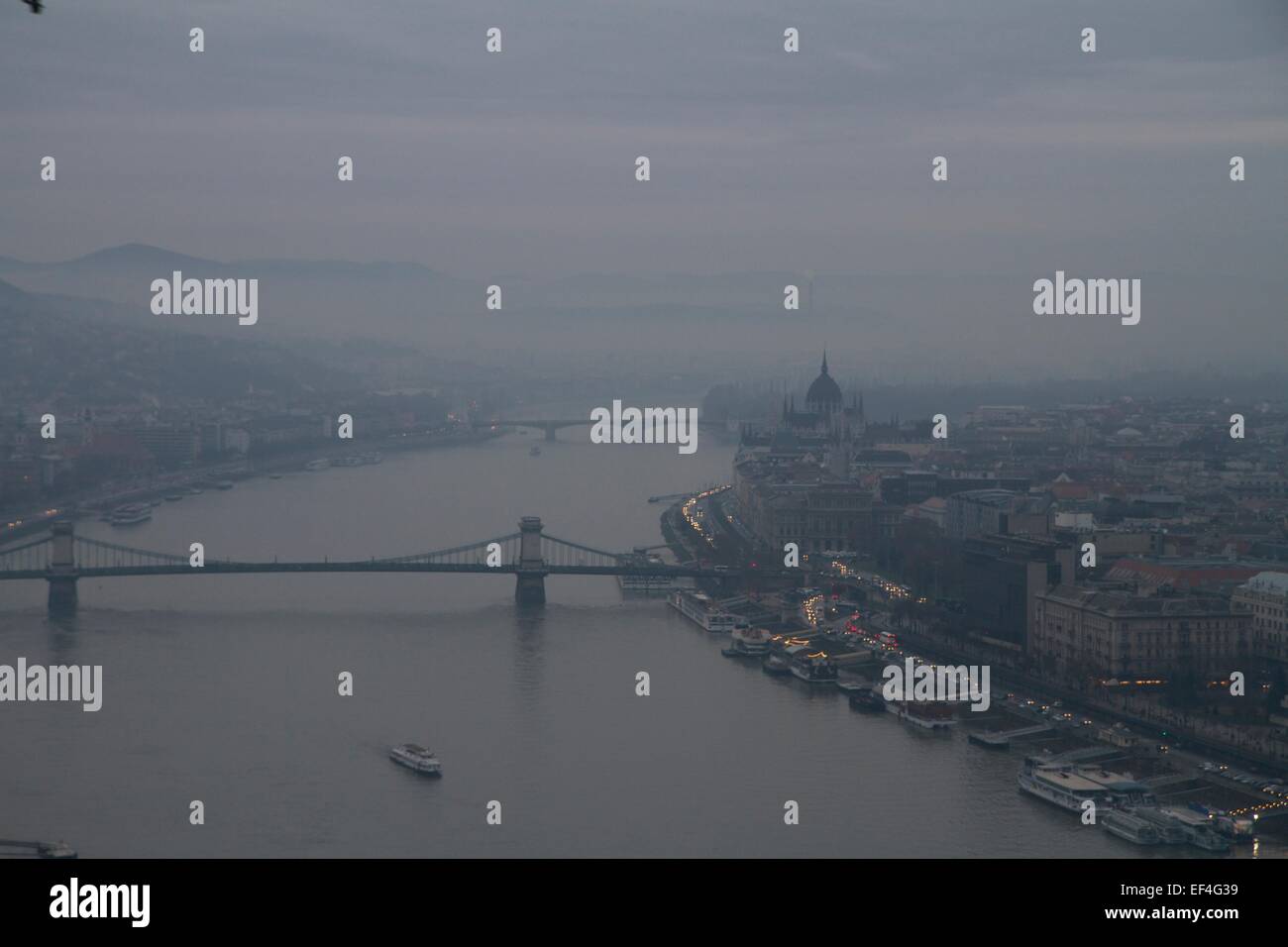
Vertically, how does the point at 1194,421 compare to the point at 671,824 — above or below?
above

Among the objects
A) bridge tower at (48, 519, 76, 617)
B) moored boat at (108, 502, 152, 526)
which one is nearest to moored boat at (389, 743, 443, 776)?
bridge tower at (48, 519, 76, 617)

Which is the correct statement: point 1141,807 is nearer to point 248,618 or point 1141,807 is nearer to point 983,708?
point 983,708

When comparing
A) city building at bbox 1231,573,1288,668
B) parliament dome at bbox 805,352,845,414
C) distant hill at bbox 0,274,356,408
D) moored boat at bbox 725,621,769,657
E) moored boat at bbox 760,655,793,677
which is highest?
distant hill at bbox 0,274,356,408

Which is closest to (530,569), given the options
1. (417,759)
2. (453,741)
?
(453,741)

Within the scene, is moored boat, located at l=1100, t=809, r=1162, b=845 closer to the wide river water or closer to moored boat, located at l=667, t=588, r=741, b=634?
the wide river water
